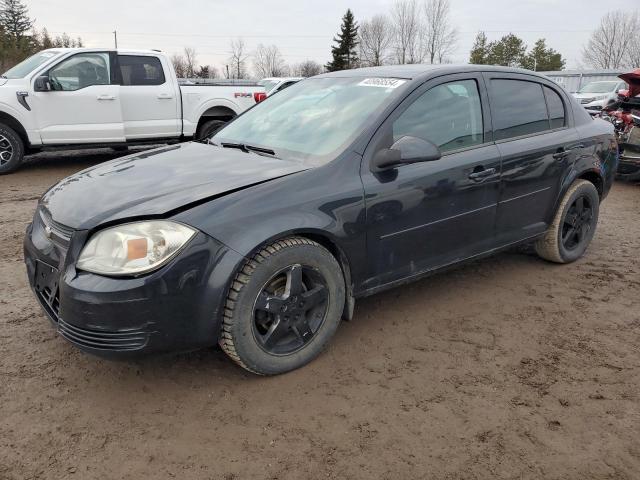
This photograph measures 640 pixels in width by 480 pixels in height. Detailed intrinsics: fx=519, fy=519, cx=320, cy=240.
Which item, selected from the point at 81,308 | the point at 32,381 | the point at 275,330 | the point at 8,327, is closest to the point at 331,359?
the point at 275,330

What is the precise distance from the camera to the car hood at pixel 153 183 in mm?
2527

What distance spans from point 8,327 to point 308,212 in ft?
6.89

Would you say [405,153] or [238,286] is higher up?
[405,153]

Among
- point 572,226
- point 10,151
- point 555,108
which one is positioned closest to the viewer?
point 555,108

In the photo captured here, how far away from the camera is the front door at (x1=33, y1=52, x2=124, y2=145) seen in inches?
315

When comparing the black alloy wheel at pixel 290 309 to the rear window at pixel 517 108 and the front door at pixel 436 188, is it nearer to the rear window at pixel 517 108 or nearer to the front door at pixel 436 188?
the front door at pixel 436 188

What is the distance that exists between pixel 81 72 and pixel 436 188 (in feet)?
23.4

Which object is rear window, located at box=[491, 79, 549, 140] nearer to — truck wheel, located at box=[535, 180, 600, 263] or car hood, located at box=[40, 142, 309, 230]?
truck wheel, located at box=[535, 180, 600, 263]

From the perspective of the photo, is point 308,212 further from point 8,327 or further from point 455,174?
point 8,327

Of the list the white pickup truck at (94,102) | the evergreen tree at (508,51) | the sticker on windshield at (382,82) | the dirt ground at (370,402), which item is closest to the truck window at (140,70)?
the white pickup truck at (94,102)

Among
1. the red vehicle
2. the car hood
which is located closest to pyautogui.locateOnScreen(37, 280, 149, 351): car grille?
the car hood

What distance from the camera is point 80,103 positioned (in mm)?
8195

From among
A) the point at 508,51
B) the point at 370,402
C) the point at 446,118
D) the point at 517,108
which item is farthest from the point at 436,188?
the point at 508,51

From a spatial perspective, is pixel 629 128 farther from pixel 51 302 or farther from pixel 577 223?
pixel 51 302
